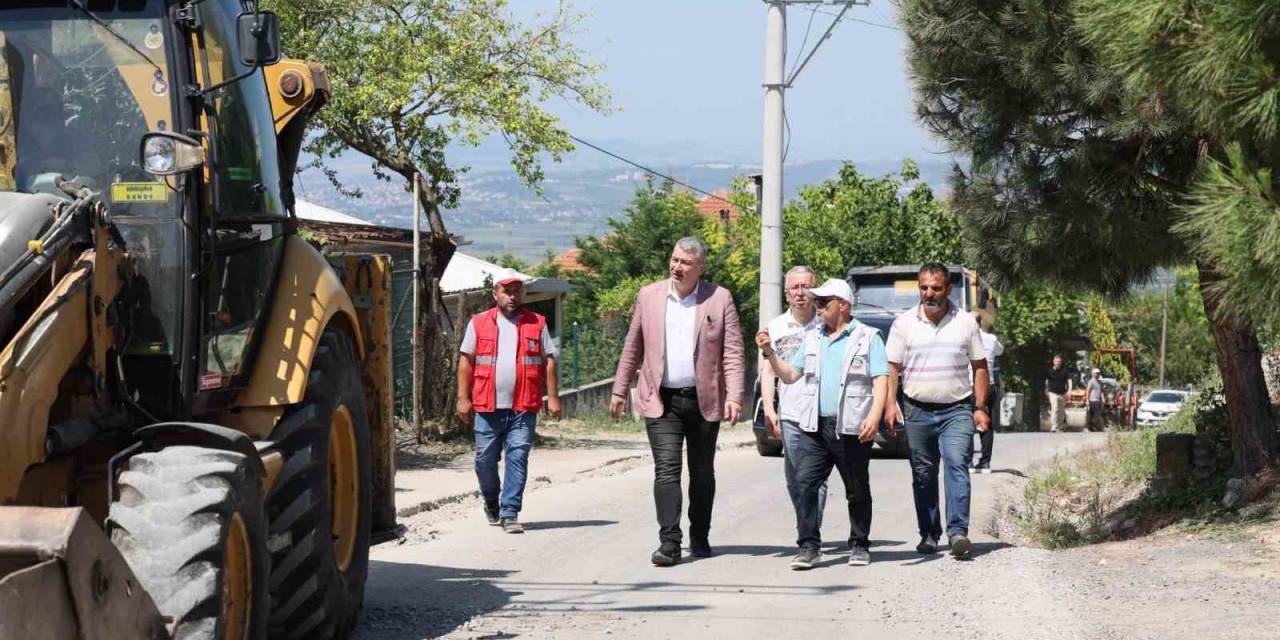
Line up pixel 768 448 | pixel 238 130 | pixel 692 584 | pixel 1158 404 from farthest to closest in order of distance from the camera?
pixel 1158 404 < pixel 768 448 < pixel 692 584 < pixel 238 130

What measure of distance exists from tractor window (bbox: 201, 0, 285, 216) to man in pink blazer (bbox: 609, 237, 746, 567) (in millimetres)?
3121

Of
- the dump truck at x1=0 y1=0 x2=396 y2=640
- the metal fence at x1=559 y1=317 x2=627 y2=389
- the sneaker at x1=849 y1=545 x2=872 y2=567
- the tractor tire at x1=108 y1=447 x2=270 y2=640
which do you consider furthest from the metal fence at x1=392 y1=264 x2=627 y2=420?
the tractor tire at x1=108 y1=447 x2=270 y2=640

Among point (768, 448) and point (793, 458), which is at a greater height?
point (793, 458)

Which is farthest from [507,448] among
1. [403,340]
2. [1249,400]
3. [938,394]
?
[403,340]

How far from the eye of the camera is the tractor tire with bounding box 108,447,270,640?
5.68m

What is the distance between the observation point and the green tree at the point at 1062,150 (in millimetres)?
12500

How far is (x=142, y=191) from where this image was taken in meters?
6.93

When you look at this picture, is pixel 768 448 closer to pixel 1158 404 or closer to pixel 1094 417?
pixel 1094 417

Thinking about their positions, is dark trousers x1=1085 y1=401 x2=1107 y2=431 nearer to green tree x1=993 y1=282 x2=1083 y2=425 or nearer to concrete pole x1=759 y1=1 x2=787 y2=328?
green tree x1=993 y1=282 x2=1083 y2=425

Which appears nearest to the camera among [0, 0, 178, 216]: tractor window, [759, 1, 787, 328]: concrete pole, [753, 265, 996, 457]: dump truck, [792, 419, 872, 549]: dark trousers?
[0, 0, 178, 216]: tractor window

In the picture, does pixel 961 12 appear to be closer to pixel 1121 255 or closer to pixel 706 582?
pixel 1121 255

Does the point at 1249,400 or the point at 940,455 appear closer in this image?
the point at 940,455

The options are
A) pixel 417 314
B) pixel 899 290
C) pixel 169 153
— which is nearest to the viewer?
pixel 169 153

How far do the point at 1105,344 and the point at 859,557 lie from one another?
70024 millimetres
